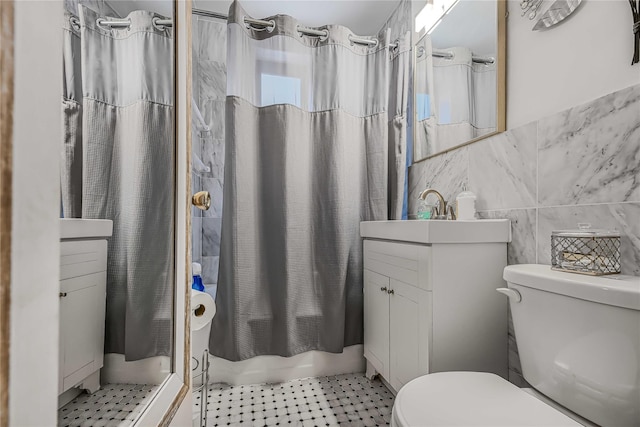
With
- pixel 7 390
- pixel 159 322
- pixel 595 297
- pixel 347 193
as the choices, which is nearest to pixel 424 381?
pixel 595 297

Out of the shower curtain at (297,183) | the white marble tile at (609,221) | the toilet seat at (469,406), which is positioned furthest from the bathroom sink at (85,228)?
the white marble tile at (609,221)

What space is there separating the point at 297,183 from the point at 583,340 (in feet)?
4.50

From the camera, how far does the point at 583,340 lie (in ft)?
2.52

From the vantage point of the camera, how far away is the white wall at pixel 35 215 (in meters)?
0.28

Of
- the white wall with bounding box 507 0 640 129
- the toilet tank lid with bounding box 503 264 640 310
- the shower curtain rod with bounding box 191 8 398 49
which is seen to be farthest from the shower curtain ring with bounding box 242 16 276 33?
the toilet tank lid with bounding box 503 264 640 310

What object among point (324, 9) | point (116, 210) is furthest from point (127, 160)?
point (324, 9)

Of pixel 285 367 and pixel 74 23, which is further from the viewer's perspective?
pixel 285 367

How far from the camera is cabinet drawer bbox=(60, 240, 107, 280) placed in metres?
0.42

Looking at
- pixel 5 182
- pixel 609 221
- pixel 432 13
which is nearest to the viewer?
pixel 5 182

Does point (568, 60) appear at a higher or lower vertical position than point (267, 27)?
lower

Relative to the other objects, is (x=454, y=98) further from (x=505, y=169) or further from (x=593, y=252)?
(x=593, y=252)

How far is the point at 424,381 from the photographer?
0.94 meters

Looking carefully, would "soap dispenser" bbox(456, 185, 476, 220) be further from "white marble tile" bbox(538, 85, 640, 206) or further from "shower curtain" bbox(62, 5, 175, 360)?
"shower curtain" bbox(62, 5, 175, 360)

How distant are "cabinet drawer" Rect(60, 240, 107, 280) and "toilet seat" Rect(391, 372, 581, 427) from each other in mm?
738
